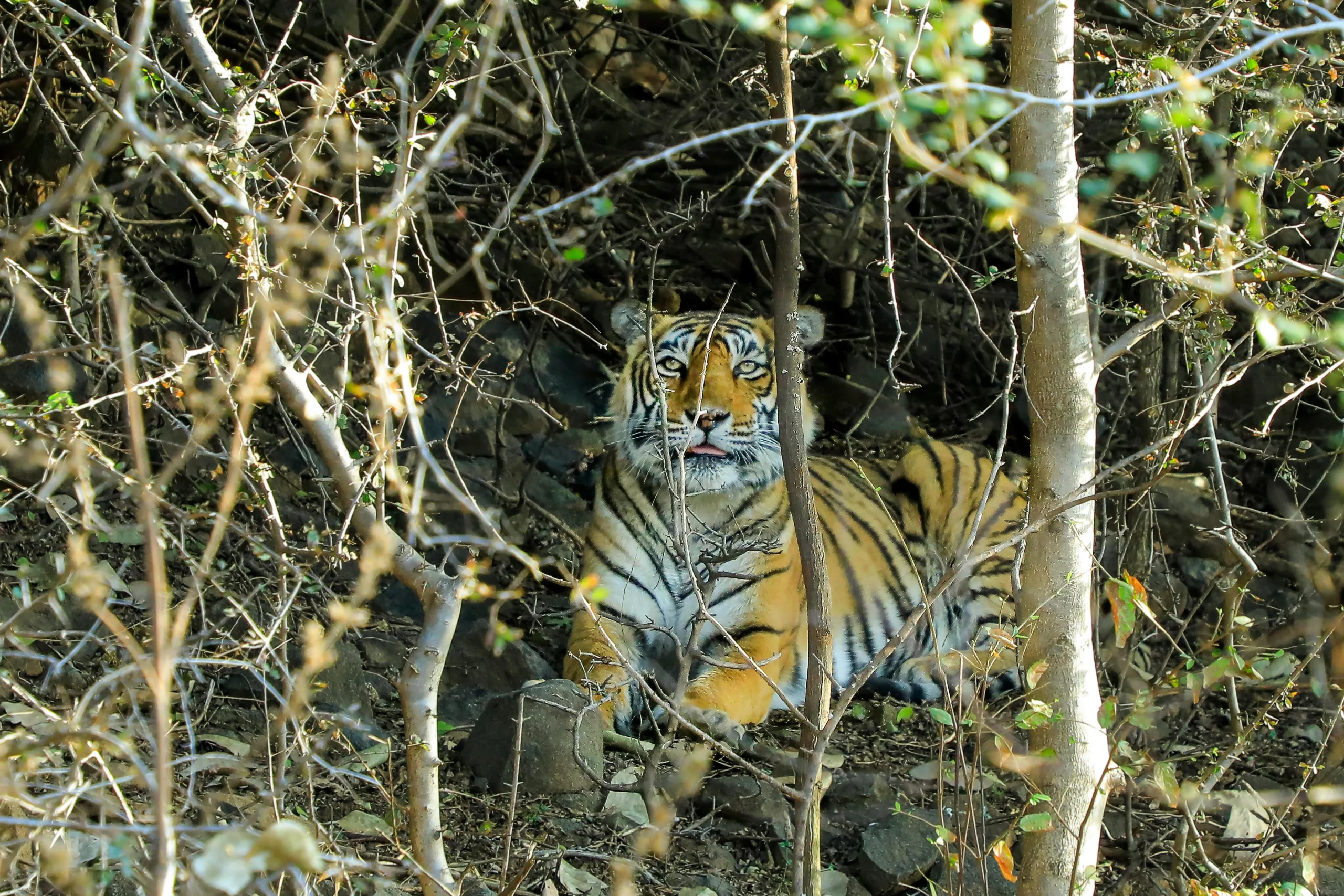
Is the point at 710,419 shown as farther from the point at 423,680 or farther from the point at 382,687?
the point at 423,680

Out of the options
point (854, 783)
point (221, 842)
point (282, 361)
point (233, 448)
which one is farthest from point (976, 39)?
point (854, 783)

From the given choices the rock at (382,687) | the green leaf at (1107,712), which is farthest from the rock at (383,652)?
the green leaf at (1107,712)

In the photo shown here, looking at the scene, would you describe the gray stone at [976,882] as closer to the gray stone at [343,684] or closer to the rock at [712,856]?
the rock at [712,856]

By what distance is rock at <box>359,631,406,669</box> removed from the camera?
4.47 meters

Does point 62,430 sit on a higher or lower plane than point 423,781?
higher

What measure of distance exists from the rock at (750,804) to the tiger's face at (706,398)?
1208 mm

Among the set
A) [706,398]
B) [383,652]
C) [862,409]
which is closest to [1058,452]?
[706,398]

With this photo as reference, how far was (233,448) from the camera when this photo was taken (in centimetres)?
187

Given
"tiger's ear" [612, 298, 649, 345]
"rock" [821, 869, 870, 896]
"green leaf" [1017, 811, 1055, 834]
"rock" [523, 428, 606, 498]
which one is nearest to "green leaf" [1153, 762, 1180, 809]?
"green leaf" [1017, 811, 1055, 834]

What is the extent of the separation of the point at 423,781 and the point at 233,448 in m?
0.99

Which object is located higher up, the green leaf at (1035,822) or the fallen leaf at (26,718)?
the green leaf at (1035,822)

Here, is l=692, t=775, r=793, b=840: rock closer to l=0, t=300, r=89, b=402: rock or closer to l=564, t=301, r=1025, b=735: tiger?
l=564, t=301, r=1025, b=735: tiger

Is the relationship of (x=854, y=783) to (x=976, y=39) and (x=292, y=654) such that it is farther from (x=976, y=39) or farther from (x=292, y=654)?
(x=976, y=39)

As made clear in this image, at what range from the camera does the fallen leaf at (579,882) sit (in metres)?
3.30
